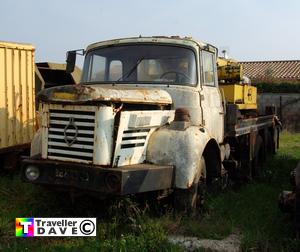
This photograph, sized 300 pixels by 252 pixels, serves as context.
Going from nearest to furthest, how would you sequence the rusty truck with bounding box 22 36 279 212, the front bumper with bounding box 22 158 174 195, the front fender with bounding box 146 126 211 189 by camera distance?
the front bumper with bounding box 22 158 174 195, the rusty truck with bounding box 22 36 279 212, the front fender with bounding box 146 126 211 189

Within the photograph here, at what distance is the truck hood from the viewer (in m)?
4.80

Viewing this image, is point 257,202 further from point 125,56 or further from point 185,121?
point 125,56

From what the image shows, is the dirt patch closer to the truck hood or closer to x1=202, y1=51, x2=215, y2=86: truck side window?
the truck hood

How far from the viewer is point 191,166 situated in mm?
5281

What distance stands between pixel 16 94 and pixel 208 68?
4.05 m

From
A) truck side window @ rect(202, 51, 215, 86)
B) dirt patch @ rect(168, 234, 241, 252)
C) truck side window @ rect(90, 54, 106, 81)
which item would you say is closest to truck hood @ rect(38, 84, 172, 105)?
truck side window @ rect(90, 54, 106, 81)

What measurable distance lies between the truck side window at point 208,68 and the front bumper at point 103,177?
1816mm

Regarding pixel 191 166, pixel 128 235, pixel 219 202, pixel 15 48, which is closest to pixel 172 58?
pixel 191 166

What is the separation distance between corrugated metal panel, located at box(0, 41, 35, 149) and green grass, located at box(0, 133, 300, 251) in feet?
5.56

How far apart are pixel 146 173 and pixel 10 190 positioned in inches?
114

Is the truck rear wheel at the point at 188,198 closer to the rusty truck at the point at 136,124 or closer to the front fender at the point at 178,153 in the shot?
the rusty truck at the point at 136,124

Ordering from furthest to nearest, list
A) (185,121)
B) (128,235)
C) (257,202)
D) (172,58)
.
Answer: (257,202) → (172,58) → (185,121) → (128,235)

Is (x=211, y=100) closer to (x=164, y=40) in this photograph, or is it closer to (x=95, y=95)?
(x=164, y=40)

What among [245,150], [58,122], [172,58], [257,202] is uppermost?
[172,58]
